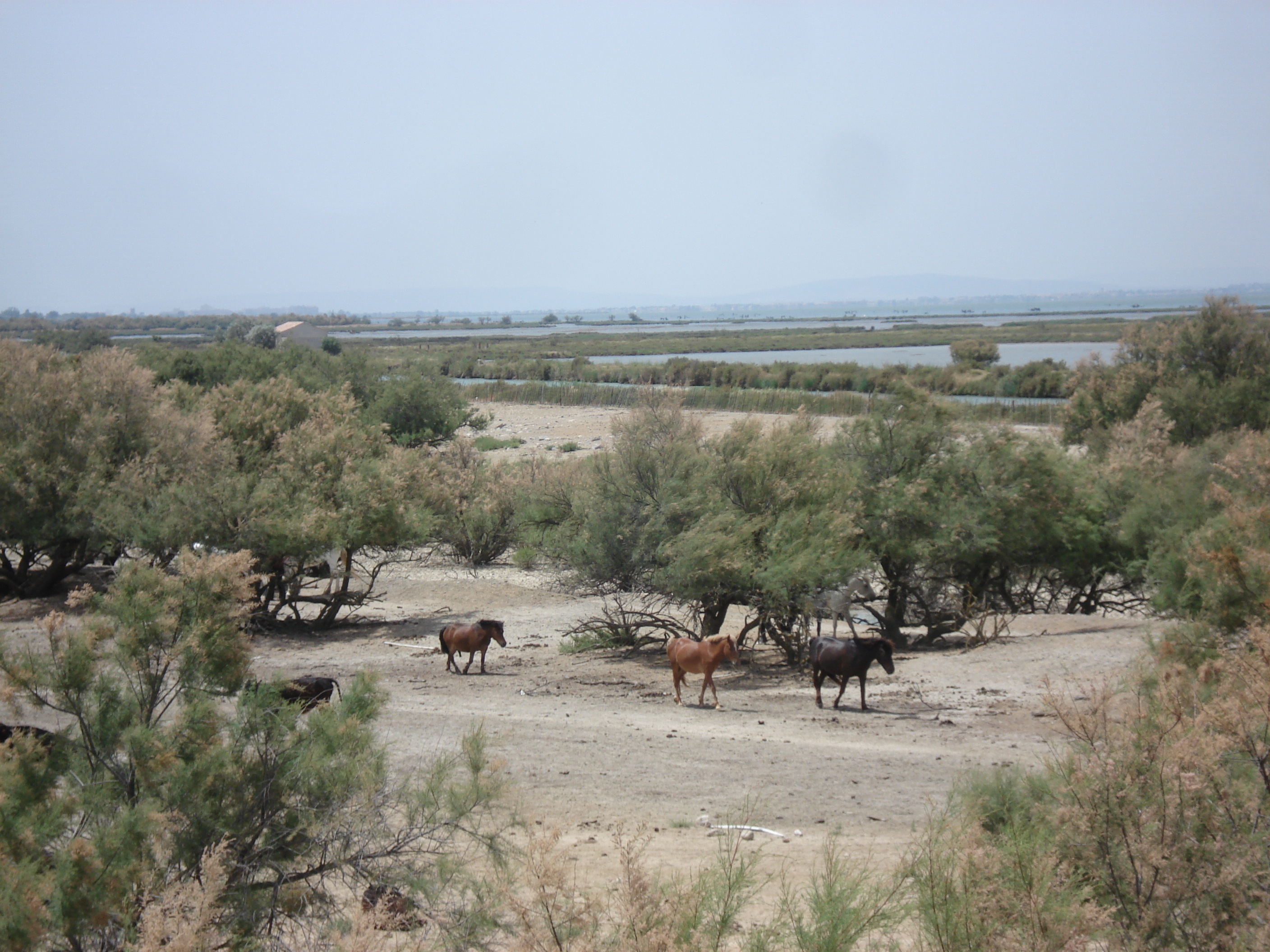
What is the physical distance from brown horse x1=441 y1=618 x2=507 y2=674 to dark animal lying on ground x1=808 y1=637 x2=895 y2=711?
4871mm

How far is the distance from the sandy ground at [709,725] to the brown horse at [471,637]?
0.46 metres

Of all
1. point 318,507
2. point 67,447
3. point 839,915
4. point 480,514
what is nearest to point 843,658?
point 839,915

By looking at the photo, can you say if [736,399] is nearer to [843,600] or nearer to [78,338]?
[843,600]

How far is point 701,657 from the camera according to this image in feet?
43.0

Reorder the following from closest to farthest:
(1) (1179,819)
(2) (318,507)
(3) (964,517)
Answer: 1. (1) (1179,819)
2. (3) (964,517)
3. (2) (318,507)

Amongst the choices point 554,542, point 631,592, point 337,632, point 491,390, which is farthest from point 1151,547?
point 491,390

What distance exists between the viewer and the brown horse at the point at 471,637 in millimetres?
15023

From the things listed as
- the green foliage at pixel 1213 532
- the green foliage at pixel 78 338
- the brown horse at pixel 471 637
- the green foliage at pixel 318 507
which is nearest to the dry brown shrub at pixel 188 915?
the green foliage at pixel 1213 532

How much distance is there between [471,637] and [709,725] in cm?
459

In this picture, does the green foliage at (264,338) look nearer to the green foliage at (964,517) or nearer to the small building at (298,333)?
the small building at (298,333)

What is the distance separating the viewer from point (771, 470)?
1695 centimetres

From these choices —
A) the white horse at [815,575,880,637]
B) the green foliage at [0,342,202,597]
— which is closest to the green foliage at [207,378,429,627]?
the green foliage at [0,342,202,597]

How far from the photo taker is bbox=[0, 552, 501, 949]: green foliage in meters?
4.79

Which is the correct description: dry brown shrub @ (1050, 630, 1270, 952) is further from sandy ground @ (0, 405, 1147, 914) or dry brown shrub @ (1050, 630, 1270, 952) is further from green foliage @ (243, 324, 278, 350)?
green foliage @ (243, 324, 278, 350)
